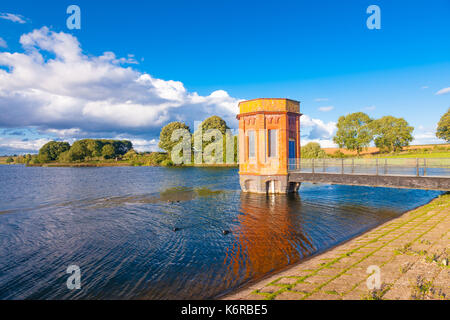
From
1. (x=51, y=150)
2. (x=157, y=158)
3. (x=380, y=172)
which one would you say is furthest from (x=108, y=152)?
(x=380, y=172)

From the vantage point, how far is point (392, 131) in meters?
61.8

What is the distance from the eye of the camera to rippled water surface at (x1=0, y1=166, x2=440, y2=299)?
7.19m

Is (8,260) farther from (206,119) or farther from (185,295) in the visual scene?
(206,119)

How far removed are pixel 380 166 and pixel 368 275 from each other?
597 inches

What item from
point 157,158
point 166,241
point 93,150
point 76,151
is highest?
point 93,150

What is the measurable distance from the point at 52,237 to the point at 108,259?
5.39m

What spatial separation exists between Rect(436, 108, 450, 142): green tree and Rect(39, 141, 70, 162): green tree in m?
165

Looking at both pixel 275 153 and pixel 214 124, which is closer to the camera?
pixel 275 153

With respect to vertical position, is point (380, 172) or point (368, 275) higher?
point (380, 172)

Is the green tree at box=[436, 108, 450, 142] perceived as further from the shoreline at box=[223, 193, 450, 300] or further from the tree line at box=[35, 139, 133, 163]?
the tree line at box=[35, 139, 133, 163]

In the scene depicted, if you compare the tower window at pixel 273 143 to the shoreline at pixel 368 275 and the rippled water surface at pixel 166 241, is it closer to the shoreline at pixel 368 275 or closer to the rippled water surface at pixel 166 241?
the rippled water surface at pixel 166 241

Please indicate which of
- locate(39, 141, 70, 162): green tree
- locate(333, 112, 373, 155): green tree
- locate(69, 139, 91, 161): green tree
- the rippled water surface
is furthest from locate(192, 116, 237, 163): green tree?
locate(39, 141, 70, 162): green tree

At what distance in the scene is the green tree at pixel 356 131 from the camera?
61.8 m

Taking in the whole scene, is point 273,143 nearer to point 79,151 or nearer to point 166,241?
point 166,241
